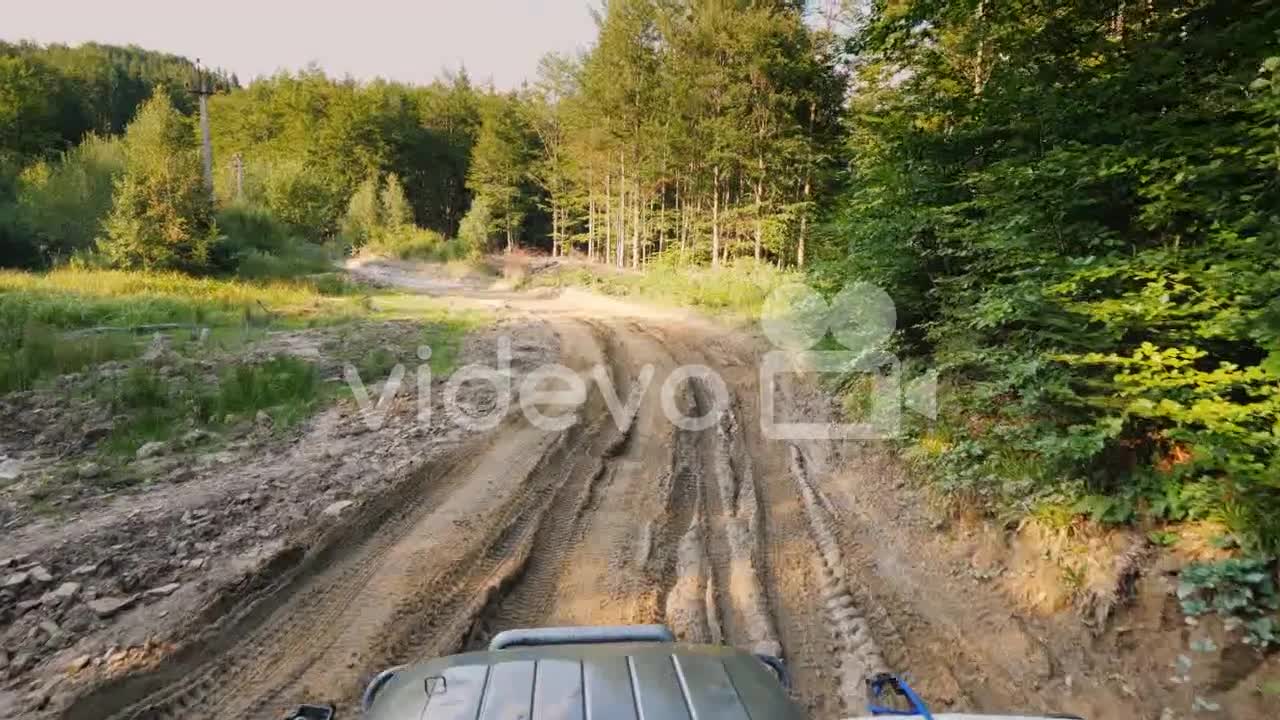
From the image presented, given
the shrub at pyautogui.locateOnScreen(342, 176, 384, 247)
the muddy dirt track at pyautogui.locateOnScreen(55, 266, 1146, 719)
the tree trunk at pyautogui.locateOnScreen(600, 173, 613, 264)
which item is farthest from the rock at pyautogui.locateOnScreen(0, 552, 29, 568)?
the shrub at pyautogui.locateOnScreen(342, 176, 384, 247)

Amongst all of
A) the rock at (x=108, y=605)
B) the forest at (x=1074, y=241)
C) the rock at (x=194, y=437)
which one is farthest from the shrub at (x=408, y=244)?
the rock at (x=108, y=605)

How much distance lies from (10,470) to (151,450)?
3.92 feet

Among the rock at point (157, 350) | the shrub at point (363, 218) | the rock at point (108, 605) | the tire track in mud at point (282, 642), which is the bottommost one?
the tire track in mud at point (282, 642)

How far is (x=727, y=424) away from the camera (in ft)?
28.4

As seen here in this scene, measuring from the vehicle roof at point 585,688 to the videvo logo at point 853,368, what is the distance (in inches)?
209

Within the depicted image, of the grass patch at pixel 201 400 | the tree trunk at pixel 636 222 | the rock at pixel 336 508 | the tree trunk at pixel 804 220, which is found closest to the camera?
the rock at pixel 336 508

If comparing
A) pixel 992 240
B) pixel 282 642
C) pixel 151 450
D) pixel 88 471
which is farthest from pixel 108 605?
pixel 992 240

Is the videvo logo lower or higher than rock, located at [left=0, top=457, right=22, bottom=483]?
higher

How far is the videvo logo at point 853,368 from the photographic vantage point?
7289 mm

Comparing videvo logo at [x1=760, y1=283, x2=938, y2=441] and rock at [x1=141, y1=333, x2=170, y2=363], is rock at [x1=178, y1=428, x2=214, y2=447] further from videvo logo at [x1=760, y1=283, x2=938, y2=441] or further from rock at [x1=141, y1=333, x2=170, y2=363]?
videvo logo at [x1=760, y1=283, x2=938, y2=441]

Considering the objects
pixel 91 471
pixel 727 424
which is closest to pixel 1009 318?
pixel 727 424

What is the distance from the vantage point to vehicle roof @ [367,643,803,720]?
1834mm

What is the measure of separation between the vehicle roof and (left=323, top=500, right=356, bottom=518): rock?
4.00m

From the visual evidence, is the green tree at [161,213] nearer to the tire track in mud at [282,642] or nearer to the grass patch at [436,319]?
the grass patch at [436,319]
